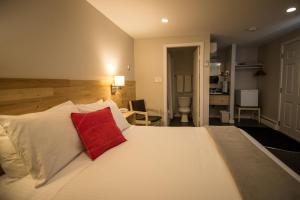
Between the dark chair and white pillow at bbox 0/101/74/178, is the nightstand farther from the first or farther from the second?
white pillow at bbox 0/101/74/178

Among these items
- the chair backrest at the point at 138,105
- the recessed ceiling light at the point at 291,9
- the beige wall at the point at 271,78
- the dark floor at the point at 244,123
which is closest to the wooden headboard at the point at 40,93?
the chair backrest at the point at 138,105

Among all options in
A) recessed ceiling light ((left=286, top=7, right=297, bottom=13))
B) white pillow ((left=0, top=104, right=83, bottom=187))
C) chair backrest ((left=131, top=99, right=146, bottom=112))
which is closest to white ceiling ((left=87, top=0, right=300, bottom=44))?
recessed ceiling light ((left=286, top=7, right=297, bottom=13))

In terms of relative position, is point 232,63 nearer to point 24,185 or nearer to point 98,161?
point 98,161

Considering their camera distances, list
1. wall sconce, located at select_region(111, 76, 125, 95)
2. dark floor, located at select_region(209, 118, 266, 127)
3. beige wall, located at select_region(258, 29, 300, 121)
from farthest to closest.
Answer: dark floor, located at select_region(209, 118, 266, 127) < beige wall, located at select_region(258, 29, 300, 121) < wall sconce, located at select_region(111, 76, 125, 95)

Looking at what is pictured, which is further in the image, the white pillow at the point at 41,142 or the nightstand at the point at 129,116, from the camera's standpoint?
the nightstand at the point at 129,116

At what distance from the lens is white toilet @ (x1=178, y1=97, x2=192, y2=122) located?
514 centimetres

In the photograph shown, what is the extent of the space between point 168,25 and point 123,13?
92 centimetres

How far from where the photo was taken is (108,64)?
2.72m

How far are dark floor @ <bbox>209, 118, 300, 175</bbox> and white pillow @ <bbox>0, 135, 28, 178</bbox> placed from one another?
9.38ft

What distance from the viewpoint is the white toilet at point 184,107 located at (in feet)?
16.9

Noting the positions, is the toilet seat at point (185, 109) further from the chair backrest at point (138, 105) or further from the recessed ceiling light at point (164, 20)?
the recessed ceiling light at point (164, 20)

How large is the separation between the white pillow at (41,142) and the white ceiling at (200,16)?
1.79 meters

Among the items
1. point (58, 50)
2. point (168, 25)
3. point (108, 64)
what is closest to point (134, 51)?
point (168, 25)

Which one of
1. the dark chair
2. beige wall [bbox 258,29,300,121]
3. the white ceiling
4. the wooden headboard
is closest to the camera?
the wooden headboard
